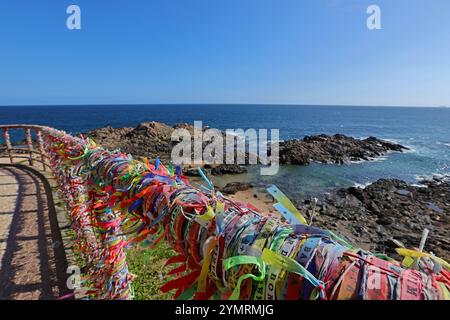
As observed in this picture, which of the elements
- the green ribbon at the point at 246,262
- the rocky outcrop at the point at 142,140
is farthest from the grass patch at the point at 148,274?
the rocky outcrop at the point at 142,140

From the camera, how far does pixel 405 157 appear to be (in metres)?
32.8

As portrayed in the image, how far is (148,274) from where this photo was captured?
4.49m

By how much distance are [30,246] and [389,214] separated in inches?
651

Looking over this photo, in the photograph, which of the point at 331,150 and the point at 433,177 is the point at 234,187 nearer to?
the point at 331,150

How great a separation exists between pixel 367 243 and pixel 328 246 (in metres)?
12.5

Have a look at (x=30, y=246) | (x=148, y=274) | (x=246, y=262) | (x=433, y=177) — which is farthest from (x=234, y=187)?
(x=433, y=177)

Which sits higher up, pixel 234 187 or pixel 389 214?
pixel 234 187

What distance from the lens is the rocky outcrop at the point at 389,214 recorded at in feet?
37.6

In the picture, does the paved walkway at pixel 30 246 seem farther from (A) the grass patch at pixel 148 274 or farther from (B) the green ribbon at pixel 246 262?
(B) the green ribbon at pixel 246 262
